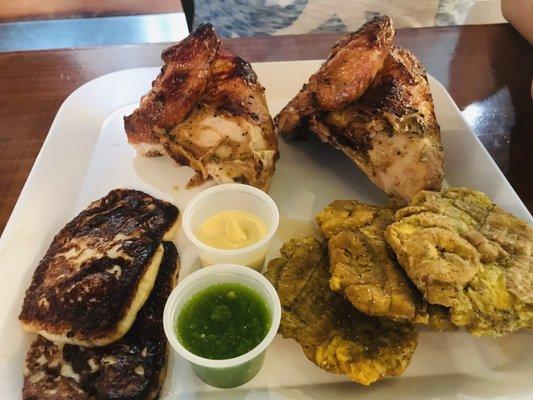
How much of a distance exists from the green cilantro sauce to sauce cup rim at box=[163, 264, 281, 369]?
1.0 inches

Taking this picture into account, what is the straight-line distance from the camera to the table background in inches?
94.5

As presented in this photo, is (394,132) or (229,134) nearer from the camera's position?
(394,132)

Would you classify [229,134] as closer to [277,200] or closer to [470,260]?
[277,200]

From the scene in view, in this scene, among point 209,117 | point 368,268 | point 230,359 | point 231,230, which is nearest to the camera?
point 230,359

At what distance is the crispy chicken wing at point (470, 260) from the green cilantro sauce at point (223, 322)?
50cm

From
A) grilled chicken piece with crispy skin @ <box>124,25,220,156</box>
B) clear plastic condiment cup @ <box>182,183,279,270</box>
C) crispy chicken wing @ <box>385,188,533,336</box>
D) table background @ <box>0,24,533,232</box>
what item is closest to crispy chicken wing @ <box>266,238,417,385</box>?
clear plastic condiment cup @ <box>182,183,279,270</box>

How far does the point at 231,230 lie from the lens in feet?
6.28

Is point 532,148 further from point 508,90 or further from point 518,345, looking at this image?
point 518,345

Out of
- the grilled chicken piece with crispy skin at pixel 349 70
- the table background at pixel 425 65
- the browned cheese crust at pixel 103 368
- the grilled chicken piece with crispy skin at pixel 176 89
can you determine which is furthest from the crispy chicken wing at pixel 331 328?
the table background at pixel 425 65

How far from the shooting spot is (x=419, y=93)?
213cm

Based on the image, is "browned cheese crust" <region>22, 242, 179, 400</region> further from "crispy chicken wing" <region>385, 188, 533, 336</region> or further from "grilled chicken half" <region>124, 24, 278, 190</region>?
"crispy chicken wing" <region>385, 188, 533, 336</region>

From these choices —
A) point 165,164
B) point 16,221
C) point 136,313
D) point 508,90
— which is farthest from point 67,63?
point 508,90

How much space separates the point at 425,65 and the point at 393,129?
1.15m

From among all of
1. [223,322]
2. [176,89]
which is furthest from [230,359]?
[176,89]
